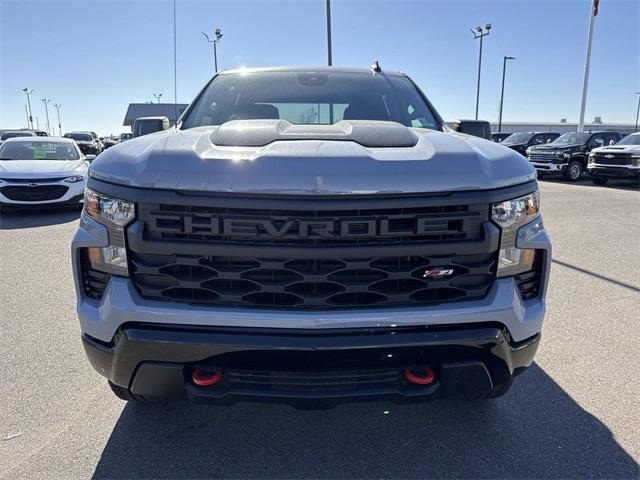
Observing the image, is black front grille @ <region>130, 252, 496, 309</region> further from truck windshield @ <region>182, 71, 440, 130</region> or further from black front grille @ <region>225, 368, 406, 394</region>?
truck windshield @ <region>182, 71, 440, 130</region>

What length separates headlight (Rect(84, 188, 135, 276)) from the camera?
1797 mm

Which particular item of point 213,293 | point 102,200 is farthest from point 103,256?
point 213,293

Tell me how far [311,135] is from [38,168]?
8788 mm

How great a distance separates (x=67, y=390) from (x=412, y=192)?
239 cm

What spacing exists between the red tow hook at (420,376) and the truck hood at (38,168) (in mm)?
8951

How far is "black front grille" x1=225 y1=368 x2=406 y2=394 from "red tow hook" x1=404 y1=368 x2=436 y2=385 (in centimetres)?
5

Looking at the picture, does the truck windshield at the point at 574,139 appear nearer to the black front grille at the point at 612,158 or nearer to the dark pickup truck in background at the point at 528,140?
the black front grille at the point at 612,158

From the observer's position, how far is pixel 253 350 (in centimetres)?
172

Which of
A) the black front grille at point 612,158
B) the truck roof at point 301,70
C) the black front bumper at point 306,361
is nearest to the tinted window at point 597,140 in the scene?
the black front grille at point 612,158

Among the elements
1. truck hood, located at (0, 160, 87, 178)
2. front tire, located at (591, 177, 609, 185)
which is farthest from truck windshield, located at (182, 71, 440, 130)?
front tire, located at (591, 177, 609, 185)

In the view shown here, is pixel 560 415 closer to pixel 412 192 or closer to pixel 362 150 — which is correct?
pixel 412 192

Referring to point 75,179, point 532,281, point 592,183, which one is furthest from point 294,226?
point 592,183

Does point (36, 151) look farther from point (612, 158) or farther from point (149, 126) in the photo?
point (612, 158)

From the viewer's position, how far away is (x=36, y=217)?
8.82 meters
